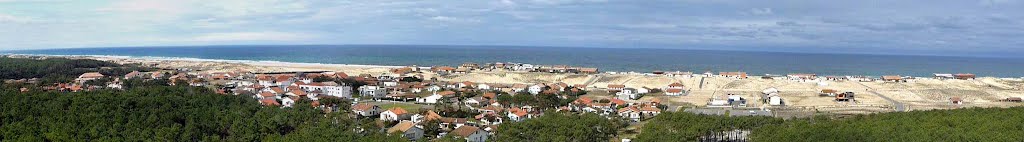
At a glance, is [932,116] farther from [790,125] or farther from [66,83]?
[66,83]

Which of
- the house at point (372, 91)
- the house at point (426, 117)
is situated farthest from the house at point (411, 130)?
the house at point (372, 91)

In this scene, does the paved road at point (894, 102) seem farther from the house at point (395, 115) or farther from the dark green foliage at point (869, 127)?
the house at point (395, 115)

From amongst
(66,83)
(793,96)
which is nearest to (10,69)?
(66,83)

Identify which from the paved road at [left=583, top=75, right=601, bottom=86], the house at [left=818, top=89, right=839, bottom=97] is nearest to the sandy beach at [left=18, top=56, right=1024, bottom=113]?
the paved road at [left=583, top=75, right=601, bottom=86]

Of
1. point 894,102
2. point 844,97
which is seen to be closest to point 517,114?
point 844,97

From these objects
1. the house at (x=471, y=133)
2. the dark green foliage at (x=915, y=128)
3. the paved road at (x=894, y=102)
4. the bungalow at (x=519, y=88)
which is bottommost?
the house at (x=471, y=133)
